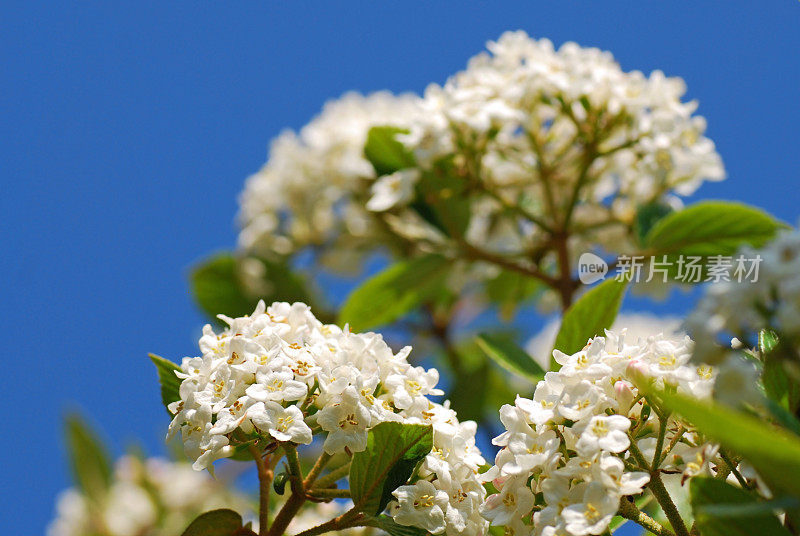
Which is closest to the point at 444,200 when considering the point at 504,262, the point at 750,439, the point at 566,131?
the point at 504,262

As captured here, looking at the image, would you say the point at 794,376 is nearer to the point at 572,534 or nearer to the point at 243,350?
the point at 572,534

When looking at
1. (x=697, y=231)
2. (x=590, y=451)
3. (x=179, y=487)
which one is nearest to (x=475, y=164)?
(x=697, y=231)

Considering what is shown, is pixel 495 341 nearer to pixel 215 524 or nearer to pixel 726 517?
pixel 215 524

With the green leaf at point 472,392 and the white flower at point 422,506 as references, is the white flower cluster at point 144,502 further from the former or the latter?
the white flower at point 422,506

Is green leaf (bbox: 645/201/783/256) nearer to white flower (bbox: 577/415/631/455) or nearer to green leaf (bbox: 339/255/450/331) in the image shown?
green leaf (bbox: 339/255/450/331)

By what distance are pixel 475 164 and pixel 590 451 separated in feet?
4.50

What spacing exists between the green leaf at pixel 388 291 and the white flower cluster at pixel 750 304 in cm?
156

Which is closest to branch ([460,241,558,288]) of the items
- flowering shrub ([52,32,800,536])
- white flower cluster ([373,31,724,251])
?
flowering shrub ([52,32,800,536])

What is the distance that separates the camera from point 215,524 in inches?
56.6

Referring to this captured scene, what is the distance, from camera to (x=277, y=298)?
3188mm

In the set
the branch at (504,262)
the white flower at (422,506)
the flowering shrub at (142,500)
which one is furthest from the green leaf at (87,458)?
Answer: the white flower at (422,506)

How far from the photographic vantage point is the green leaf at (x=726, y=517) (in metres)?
1.05

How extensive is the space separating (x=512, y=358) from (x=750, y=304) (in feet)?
2.94

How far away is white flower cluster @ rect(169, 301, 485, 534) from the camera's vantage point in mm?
1294
